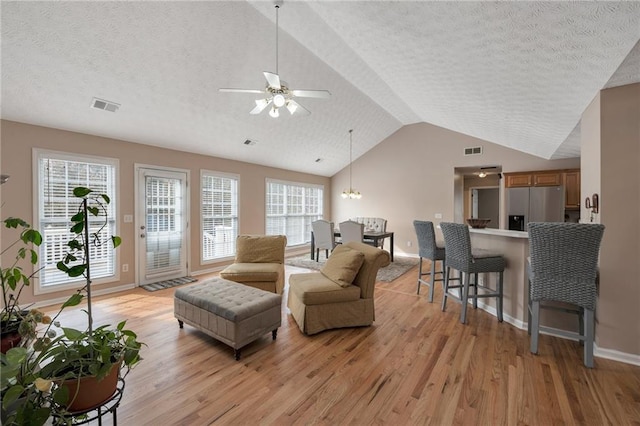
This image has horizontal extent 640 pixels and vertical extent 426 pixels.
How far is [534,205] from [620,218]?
3.74 metres

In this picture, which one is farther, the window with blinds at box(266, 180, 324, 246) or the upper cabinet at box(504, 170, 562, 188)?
the window with blinds at box(266, 180, 324, 246)

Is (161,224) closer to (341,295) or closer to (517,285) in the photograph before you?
(341,295)

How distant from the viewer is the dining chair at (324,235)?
5.94 meters

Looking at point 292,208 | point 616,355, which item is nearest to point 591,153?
point 616,355

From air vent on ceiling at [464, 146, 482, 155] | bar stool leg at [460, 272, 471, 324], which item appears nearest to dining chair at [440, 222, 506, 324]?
bar stool leg at [460, 272, 471, 324]

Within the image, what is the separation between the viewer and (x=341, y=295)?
2945 mm

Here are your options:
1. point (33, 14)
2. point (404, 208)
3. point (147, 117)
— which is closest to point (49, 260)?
point (147, 117)

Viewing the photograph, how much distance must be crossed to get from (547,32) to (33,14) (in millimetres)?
3960

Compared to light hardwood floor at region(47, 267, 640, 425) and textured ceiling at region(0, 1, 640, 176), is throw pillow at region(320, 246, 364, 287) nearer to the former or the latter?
light hardwood floor at region(47, 267, 640, 425)

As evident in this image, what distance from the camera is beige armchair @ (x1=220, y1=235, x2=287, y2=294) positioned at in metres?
3.73

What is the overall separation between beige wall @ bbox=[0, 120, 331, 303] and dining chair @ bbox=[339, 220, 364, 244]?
6.84 feet

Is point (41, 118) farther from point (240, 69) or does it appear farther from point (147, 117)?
point (240, 69)

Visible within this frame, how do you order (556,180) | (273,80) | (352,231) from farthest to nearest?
1. (352,231)
2. (556,180)
3. (273,80)

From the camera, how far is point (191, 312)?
9.20ft
